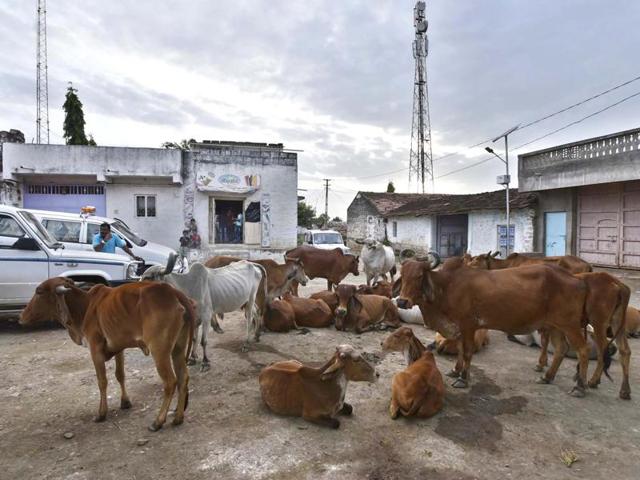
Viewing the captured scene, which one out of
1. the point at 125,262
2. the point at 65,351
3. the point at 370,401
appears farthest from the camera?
the point at 125,262

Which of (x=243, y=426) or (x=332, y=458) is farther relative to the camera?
(x=243, y=426)

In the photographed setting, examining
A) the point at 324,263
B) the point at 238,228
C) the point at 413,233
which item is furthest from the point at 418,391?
the point at 413,233

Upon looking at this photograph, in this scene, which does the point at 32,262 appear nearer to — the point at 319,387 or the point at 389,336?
the point at 319,387

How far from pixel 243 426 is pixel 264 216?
46.3 feet

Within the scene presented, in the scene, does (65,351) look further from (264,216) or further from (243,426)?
(264,216)

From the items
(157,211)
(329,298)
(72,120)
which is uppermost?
(72,120)

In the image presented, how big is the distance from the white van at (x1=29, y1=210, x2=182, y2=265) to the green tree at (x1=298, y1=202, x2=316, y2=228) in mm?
35414

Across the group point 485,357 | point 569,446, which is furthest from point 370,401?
point 485,357

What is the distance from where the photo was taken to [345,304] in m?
7.01

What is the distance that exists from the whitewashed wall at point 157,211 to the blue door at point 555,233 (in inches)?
579

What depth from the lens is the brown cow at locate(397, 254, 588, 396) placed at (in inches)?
177

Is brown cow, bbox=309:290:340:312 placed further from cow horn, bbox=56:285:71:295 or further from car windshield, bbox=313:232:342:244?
car windshield, bbox=313:232:342:244

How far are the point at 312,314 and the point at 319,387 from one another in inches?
138

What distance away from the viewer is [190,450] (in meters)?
3.29
